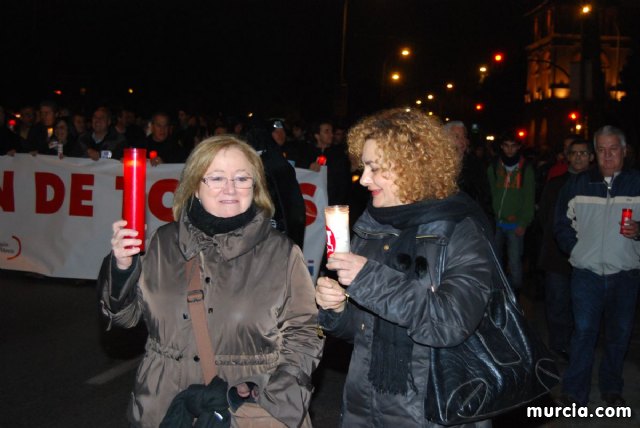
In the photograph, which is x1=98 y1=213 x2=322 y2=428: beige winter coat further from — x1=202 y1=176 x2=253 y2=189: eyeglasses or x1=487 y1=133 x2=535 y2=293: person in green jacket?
x1=487 y1=133 x2=535 y2=293: person in green jacket

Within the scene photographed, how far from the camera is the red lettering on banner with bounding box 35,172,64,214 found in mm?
10336

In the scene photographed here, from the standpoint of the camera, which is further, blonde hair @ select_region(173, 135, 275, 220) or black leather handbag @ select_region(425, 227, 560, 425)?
blonde hair @ select_region(173, 135, 275, 220)

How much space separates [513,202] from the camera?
9172 millimetres

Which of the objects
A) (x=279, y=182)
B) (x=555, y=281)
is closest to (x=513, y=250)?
(x=555, y=281)

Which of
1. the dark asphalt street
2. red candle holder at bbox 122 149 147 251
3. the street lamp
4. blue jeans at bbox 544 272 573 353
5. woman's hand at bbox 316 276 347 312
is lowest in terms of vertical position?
the dark asphalt street

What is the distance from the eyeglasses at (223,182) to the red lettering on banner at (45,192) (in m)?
7.80

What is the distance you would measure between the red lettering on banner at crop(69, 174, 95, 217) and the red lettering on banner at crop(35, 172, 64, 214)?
0.60 feet

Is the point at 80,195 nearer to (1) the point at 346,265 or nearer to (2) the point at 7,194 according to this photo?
(2) the point at 7,194

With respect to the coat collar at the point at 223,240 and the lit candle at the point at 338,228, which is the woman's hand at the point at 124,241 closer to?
the coat collar at the point at 223,240

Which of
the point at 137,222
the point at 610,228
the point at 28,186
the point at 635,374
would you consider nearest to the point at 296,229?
the point at 610,228

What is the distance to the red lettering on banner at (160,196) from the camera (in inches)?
392

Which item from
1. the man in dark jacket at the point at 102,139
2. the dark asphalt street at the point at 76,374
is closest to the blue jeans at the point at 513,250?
the dark asphalt street at the point at 76,374

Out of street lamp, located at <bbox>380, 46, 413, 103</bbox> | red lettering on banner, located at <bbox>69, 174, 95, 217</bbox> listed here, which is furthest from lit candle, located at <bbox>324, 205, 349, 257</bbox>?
street lamp, located at <bbox>380, 46, 413, 103</bbox>

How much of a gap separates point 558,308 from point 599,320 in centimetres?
176
